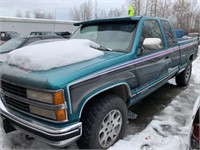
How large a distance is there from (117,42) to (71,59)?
1.05m

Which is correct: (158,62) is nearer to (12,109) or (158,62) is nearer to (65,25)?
(12,109)

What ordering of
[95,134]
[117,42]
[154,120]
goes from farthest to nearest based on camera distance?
[154,120] < [117,42] < [95,134]

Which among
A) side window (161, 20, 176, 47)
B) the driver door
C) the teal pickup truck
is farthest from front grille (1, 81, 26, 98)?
side window (161, 20, 176, 47)

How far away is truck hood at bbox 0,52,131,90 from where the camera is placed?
2219 mm

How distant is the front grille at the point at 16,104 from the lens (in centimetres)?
249

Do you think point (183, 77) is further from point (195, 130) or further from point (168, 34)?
point (195, 130)

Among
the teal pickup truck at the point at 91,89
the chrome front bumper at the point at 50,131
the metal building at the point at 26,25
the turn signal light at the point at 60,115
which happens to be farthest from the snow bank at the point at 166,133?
the metal building at the point at 26,25

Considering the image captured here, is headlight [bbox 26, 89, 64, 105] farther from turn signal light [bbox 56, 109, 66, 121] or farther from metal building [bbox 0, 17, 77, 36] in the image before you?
metal building [bbox 0, 17, 77, 36]

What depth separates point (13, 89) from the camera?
2.59 metres

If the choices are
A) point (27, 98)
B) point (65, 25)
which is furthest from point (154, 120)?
point (65, 25)

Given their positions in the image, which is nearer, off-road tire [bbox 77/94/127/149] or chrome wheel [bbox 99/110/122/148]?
off-road tire [bbox 77/94/127/149]

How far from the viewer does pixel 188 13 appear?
1060 inches

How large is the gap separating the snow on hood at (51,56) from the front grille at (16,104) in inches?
17.1

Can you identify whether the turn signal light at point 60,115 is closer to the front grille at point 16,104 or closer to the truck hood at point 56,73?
the truck hood at point 56,73
